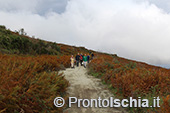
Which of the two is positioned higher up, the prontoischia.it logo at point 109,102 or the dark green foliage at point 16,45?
the dark green foliage at point 16,45

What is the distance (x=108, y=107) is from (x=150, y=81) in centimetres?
274

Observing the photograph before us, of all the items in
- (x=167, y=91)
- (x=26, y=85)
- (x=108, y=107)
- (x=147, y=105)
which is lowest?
(x=108, y=107)

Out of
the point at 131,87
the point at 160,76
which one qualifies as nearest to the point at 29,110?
the point at 131,87

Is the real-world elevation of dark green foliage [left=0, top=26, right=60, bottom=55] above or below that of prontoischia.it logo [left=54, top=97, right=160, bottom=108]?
above

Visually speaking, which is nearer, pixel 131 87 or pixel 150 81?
pixel 131 87

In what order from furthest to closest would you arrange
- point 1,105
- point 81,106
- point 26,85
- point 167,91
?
1. point 167,91
2. point 81,106
3. point 26,85
4. point 1,105

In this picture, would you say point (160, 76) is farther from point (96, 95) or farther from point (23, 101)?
point (23, 101)

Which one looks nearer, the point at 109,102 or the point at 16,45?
the point at 109,102

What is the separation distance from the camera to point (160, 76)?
6453mm

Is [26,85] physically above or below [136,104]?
above

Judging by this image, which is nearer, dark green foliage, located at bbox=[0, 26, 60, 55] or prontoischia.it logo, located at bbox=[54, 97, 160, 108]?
prontoischia.it logo, located at bbox=[54, 97, 160, 108]

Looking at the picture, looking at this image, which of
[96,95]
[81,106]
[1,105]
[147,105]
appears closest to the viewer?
[1,105]

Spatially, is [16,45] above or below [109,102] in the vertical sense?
above

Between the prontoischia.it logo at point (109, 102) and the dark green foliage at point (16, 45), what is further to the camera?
the dark green foliage at point (16, 45)
